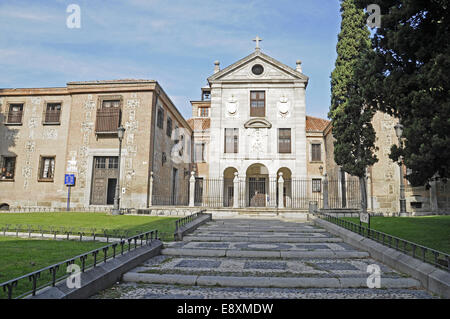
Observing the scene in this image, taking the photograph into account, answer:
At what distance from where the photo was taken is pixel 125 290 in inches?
191

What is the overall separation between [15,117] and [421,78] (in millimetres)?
24187

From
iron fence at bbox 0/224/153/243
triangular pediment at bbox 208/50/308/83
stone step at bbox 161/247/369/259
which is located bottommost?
stone step at bbox 161/247/369/259

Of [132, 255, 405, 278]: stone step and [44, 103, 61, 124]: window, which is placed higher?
[44, 103, 61, 124]: window

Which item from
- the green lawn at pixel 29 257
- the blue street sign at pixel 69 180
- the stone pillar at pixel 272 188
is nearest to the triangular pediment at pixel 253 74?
the stone pillar at pixel 272 188

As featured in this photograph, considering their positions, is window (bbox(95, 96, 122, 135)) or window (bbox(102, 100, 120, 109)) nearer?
window (bbox(95, 96, 122, 135))

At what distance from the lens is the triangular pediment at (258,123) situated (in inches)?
1000

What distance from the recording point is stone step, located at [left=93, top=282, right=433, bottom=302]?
4566 millimetres

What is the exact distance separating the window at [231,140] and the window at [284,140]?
3531mm

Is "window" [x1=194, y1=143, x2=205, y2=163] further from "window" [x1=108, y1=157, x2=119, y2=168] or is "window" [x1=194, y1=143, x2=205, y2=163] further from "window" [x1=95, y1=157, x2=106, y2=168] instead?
"window" [x1=95, y1=157, x2=106, y2=168]

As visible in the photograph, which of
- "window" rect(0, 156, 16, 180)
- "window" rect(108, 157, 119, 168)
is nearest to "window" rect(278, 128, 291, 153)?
"window" rect(108, 157, 119, 168)

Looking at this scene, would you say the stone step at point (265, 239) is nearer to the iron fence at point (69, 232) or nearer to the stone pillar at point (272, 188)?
the iron fence at point (69, 232)

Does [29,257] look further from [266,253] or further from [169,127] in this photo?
[169,127]

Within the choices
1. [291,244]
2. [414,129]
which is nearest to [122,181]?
[291,244]

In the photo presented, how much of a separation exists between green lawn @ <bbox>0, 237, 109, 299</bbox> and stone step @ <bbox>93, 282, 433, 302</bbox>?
0.99 meters
